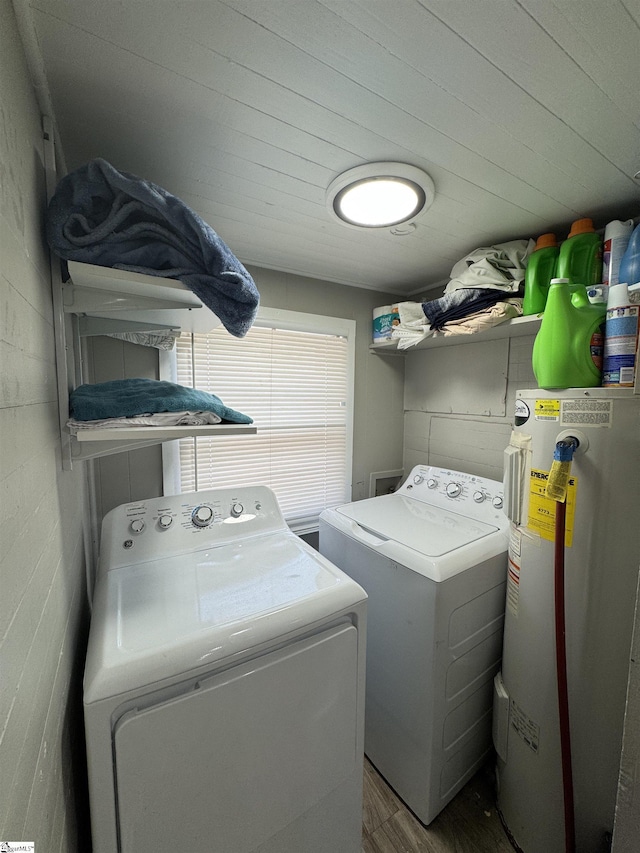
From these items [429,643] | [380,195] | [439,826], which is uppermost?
[380,195]

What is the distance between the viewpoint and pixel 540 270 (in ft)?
4.73

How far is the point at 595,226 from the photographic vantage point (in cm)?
142

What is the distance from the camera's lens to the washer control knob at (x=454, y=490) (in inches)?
73.6

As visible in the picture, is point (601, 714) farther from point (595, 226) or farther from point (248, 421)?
point (595, 226)

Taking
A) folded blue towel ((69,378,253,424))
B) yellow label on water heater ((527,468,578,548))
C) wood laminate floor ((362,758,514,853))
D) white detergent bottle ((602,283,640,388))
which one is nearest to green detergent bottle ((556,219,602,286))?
white detergent bottle ((602,283,640,388))

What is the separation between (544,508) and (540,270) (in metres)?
0.99

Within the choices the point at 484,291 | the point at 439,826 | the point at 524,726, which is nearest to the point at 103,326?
the point at 484,291

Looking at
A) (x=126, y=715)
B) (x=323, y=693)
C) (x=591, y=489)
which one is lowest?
(x=323, y=693)

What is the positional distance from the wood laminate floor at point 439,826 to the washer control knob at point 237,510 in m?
1.34

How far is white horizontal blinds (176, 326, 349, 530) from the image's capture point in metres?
1.84

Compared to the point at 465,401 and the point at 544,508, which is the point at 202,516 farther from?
the point at 465,401

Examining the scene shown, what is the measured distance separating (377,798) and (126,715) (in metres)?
1.38

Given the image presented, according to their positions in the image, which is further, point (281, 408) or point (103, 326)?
point (281, 408)

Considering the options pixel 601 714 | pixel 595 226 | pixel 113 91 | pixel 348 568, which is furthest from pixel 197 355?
pixel 601 714
